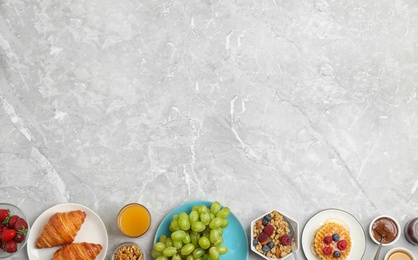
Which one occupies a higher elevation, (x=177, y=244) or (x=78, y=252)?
(x=177, y=244)

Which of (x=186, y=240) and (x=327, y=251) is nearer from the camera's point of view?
(x=186, y=240)

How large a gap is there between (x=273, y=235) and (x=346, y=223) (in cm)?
31

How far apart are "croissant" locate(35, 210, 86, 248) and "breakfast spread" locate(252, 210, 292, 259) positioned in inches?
26.1

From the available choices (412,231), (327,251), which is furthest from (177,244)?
(412,231)

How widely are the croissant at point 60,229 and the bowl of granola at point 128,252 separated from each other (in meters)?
0.17

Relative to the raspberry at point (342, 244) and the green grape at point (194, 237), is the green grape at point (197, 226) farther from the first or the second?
the raspberry at point (342, 244)

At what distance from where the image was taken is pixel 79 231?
218cm

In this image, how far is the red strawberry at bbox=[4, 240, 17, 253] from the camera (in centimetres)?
206

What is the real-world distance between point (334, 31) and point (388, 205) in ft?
2.45

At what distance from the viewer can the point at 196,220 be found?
207cm

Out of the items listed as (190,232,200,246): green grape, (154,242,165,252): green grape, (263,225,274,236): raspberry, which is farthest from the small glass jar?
(154,242,165,252): green grape

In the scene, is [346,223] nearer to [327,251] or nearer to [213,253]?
[327,251]

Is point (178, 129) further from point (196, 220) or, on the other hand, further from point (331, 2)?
point (331, 2)

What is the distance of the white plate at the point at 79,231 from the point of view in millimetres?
2139
